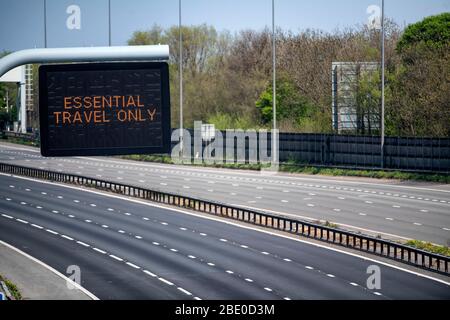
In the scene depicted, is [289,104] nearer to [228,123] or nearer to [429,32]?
[228,123]

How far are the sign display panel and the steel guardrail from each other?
61.3 feet

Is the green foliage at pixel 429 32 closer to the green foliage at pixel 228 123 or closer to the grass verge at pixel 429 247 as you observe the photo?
the green foliage at pixel 228 123

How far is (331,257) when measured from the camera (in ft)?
123

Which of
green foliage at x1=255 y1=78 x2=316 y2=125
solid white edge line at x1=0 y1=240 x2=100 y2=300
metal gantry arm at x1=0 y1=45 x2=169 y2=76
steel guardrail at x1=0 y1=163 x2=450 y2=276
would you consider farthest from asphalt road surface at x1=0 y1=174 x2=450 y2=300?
green foliage at x1=255 y1=78 x2=316 y2=125

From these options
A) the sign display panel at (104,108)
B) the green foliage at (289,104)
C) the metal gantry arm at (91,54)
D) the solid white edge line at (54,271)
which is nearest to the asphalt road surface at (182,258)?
the solid white edge line at (54,271)

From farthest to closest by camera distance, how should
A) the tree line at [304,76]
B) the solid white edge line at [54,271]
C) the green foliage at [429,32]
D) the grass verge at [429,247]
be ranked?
1. the green foliage at [429,32]
2. the tree line at [304,76]
3. the grass verge at [429,247]
4. the solid white edge line at [54,271]

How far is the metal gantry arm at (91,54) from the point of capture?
12664 mm

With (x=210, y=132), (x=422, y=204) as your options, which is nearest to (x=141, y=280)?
(x=422, y=204)

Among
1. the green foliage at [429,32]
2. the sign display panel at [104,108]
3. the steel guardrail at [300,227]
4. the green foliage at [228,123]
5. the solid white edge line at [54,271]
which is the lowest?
the solid white edge line at [54,271]

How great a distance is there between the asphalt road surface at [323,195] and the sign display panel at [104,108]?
25.8m

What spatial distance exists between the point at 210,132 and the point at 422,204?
1194 inches

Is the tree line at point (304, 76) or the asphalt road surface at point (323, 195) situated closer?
the asphalt road surface at point (323, 195)

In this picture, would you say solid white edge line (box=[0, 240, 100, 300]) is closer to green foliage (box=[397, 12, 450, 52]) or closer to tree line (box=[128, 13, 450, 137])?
tree line (box=[128, 13, 450, 137])

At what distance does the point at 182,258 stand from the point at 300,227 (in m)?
10.3
